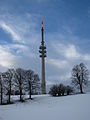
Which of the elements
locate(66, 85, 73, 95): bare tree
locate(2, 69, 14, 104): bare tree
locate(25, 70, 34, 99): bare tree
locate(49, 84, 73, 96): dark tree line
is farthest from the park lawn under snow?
locate(66, 85, 73, 95): bare tree

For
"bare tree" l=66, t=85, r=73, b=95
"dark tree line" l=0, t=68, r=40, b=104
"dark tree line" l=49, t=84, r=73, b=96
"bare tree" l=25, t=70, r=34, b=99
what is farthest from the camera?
"bare tree" l=66, t=85, r=73, b=95

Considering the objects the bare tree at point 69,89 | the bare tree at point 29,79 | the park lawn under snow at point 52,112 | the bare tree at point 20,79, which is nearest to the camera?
the park lawn under snow at point 52,112

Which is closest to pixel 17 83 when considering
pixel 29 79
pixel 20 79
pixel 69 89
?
pixel 20 79

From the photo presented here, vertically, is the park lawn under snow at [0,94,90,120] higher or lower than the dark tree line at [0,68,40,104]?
lower

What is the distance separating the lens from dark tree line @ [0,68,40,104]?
123 feet

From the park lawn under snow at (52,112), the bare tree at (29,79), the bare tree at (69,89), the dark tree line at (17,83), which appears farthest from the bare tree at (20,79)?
the bare tree at (69,89)

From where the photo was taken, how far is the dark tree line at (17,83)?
3753cm

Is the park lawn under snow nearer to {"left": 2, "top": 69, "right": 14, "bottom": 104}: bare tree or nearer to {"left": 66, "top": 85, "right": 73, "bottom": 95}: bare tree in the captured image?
{"left": 2, "top": 69, "right": 14, "bottom": 104}: bare tree

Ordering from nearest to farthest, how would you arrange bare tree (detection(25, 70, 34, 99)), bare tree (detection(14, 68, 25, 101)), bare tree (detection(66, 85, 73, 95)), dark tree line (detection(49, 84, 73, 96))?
bare tree (detection(14, 68, 25, 101)) → bare tree (detection(25, 70, 34, 99)) → dark tree line (detection(49, 84, 73, 96)) → bare tree (detection(66, 85, 73, 95))

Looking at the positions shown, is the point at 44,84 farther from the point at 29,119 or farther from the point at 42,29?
the point at 29,119

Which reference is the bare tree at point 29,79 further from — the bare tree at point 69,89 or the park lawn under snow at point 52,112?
the park lawn under snow at point 52,112

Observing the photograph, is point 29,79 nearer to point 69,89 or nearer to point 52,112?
point 69,89

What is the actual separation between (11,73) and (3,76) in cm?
237

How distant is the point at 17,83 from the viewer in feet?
131
